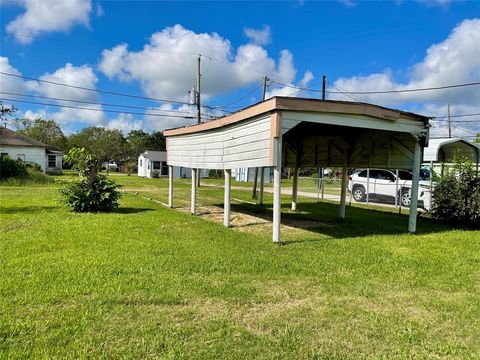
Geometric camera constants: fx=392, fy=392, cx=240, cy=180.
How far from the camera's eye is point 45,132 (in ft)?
201

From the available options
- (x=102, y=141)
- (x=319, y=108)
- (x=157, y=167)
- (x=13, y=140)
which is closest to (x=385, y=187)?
(x=319, y=108)

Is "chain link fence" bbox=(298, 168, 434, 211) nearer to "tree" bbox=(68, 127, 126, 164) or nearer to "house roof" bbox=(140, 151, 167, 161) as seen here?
"house roof" bbox=(140, 151, 167, 161)

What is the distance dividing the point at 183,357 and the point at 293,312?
4.41 feet

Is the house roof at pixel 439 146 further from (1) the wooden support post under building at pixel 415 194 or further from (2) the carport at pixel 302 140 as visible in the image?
(1) the wooden support post under building at pixel 415 194

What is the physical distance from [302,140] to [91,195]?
6.57 meters

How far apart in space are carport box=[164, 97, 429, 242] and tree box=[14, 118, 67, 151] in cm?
5472

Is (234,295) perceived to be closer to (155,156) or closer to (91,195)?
(91,195)

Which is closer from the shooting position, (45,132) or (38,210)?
(38,210)

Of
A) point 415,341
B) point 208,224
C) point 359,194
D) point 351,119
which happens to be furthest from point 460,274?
point 359,194

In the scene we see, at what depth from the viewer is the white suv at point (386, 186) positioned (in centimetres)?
1423

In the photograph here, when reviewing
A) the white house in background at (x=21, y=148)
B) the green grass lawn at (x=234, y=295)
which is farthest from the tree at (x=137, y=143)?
the green grass lawn at (x=234, y=295)

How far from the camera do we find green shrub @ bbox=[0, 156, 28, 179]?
2388cm

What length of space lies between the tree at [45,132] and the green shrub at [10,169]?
37191 mm

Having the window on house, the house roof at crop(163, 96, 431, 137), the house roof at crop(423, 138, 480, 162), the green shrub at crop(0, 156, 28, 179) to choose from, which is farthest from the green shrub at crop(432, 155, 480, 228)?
the window on house
